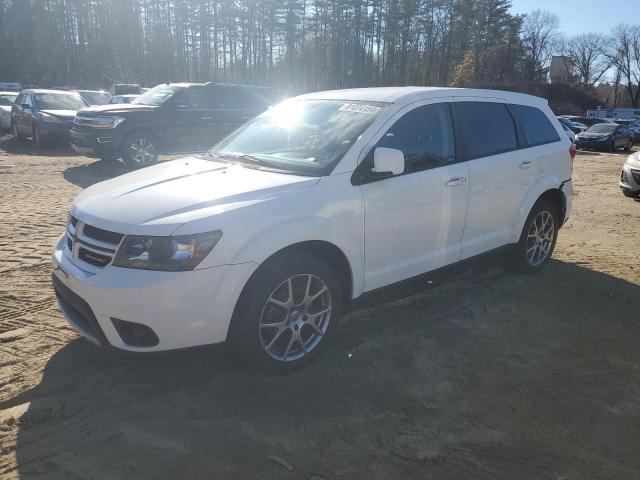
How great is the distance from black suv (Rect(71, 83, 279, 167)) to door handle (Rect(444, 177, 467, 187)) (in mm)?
9077

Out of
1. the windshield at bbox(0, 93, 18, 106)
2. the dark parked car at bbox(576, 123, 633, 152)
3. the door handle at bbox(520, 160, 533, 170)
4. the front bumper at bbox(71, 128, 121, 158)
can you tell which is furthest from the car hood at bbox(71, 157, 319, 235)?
the dark parked car at bbox(576, 123, 633, 152)

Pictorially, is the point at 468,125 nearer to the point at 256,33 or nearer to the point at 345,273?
the point at 345,273

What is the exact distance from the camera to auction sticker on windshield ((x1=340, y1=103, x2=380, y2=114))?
4113 mm

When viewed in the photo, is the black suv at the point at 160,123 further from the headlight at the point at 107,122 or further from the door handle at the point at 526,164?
the door handle at the point at 526,164

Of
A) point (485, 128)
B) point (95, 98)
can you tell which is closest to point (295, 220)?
point (485, 128)

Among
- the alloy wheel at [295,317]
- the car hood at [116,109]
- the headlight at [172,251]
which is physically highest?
the car hood at [116,109]

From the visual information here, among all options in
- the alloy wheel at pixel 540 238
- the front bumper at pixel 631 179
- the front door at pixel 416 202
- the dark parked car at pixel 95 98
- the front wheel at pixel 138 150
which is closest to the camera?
the front door at pixel 416 202

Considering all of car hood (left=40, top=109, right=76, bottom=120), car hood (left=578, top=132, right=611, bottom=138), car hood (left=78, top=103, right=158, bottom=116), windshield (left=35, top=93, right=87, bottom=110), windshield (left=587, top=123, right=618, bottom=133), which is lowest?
car hood (left=578, top=132, right=611, bottom=138)

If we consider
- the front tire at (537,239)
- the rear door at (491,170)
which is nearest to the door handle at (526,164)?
the rear door at (491,170)

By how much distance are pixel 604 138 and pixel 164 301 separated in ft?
95.5

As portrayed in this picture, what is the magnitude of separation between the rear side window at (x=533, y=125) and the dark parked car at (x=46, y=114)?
535 inches

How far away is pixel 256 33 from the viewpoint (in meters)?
58.4

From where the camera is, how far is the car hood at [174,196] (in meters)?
3.13

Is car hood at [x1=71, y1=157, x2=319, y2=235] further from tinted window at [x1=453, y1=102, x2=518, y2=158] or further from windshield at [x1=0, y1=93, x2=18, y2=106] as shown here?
windshield at [x1=0, y1=93, x2=18, y2=106]
